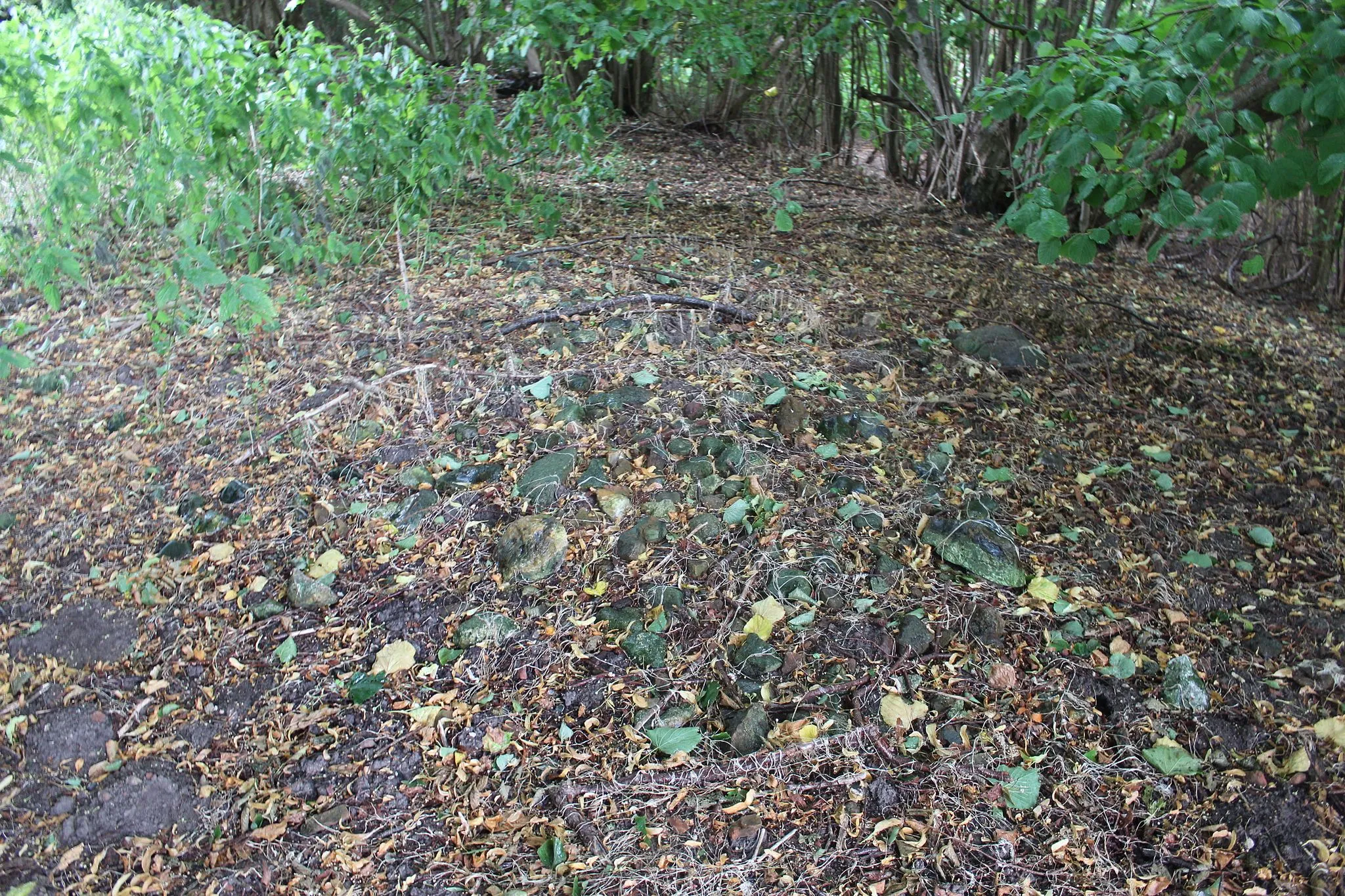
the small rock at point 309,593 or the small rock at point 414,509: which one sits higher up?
the small rock at point 414,509

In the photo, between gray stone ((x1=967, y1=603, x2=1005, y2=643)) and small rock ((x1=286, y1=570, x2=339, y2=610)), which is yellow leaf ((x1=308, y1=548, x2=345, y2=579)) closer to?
small rock ((x1=286, y1=570, x2=339, y2=610))

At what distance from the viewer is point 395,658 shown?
2.02 metres

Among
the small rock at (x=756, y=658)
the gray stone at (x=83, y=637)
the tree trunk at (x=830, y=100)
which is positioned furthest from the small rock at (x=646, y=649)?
the tree trunk at (x=830, y=100)

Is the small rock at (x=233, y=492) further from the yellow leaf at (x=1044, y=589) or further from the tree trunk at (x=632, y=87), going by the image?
the tree trunk at (x=632, y=87)

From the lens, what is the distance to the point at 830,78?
630cm

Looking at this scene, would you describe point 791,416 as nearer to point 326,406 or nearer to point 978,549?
point 978,549

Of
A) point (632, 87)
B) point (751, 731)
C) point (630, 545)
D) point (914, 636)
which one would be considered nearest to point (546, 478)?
point (630, 545)

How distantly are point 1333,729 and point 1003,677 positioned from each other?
0.67 meters

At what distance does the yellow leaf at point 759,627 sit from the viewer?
6.58 feet

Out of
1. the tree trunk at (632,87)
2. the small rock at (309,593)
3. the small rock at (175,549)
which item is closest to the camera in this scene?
the small rock at (309,593)

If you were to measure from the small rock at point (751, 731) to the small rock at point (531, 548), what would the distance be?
68 cm

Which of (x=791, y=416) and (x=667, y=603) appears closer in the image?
(x=667, y=603)

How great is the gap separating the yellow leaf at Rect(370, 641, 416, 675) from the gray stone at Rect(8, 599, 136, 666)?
66 centimetres

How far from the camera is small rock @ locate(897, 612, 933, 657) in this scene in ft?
6.43
